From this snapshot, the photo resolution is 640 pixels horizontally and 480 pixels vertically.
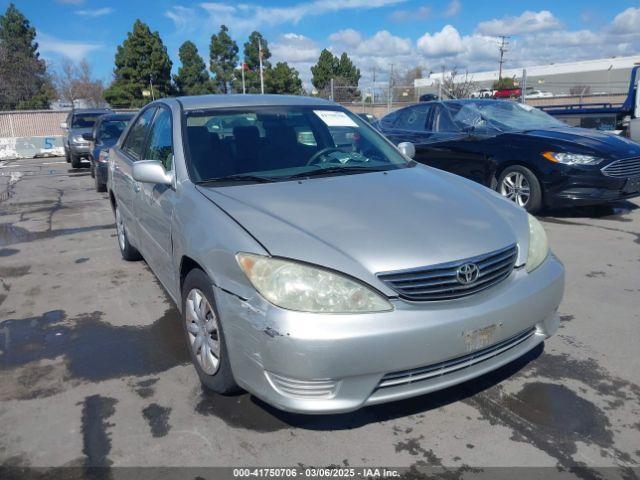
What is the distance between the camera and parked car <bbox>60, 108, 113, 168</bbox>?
49.0ft

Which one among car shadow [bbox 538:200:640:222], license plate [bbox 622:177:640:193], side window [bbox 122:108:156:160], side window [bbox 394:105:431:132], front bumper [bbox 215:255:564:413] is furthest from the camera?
side window [bbox 394:105:431:132]

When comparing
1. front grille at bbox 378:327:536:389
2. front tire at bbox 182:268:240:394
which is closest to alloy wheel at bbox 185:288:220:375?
front tire at bbox 182:268:240:394

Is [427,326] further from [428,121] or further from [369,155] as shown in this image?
[428,121]

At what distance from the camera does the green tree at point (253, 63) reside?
2393 inches

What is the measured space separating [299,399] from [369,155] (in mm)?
2103

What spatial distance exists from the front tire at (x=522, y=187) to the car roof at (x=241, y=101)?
11.7 feet

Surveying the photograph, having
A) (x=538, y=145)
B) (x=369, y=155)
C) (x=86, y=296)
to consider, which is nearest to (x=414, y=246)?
(x=369, y=155)

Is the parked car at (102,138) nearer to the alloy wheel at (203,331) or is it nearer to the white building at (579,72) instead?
the alloy wheel at (203,331)

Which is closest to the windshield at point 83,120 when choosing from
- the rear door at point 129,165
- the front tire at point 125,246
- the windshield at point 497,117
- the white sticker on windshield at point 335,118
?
the front tire at point 125,246

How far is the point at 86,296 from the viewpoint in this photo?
4.70m

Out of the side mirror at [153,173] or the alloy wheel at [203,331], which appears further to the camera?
the side mirror at [153,173]

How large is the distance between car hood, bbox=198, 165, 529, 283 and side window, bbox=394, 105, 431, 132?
5.25 metres

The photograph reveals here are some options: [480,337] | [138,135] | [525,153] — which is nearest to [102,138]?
[138,135]

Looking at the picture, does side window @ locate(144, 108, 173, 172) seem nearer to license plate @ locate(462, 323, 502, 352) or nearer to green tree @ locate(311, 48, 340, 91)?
license plate @ locate(462, 323, 502, 352)
